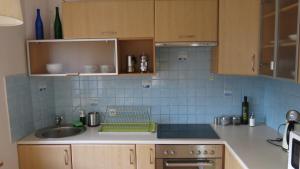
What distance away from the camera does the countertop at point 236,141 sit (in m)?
1.69

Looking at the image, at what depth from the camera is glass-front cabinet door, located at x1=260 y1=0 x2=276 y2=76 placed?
1755 millimetres

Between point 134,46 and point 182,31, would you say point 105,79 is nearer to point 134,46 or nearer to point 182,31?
point 134,46

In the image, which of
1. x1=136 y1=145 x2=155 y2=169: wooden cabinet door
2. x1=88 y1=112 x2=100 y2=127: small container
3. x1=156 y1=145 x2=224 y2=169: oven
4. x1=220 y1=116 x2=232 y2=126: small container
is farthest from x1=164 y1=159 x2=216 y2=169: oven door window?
x1=88 y1=112 x2=100 y2=127: small container

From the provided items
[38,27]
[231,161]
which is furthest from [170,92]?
[38,27]

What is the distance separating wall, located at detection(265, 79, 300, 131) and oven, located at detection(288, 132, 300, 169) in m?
0.67

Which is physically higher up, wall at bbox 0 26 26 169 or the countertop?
wall at bbox 0 26 26 169

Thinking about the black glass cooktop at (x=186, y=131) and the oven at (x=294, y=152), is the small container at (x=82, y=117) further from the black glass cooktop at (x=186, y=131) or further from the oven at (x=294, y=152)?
the oven at (x=294, y=152)

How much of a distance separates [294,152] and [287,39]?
705 mm

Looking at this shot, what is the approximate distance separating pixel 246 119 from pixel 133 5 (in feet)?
5.30

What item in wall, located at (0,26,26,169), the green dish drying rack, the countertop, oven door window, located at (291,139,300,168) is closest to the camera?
oven door window, located at (291,139,300,168)

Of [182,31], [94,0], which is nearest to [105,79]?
[94,0]

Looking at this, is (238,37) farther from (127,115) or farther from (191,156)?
(127,115)

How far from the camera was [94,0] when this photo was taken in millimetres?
2248

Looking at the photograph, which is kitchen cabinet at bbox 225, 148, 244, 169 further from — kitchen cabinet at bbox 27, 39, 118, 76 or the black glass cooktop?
kitchen cabinet at bbox 27, 39, 118, 76
